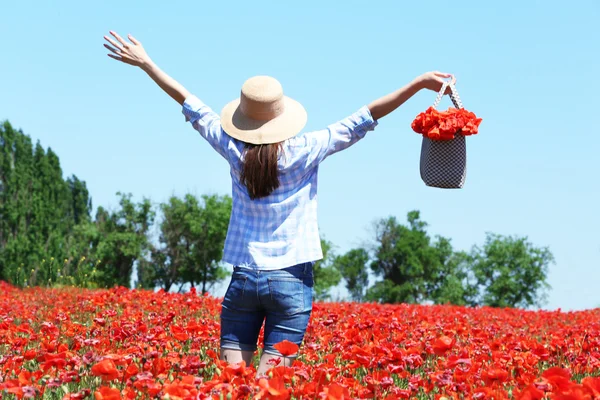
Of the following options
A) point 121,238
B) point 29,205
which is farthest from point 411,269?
point 29,205

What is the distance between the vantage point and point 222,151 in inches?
201

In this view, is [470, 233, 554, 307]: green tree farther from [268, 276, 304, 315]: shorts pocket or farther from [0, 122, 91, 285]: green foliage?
[268, 276, 304, 315]: shorts pocket

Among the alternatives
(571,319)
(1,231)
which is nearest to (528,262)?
(1,231)

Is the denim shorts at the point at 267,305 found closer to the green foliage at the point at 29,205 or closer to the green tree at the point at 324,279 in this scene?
the green foliage at the point at 29,205

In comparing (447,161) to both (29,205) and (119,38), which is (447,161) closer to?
(119,38)

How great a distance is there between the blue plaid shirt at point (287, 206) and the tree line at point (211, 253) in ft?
144

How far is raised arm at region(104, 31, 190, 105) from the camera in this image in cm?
550

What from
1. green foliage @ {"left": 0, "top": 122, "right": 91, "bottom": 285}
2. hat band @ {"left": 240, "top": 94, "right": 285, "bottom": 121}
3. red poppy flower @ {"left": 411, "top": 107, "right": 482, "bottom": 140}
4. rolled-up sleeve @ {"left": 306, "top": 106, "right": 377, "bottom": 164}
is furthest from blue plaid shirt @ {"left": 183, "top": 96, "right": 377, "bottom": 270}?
green foliage @ {"left": 0, "top": 122, "right": 91, "bottom": 285}

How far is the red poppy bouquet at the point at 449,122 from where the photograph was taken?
542 cm

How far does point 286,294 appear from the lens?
4770 mm

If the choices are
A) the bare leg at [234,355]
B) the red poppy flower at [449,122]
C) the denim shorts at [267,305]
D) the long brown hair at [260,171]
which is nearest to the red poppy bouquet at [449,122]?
the red poppy flower at [449,122]

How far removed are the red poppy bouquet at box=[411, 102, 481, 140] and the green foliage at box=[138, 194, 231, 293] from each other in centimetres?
5073

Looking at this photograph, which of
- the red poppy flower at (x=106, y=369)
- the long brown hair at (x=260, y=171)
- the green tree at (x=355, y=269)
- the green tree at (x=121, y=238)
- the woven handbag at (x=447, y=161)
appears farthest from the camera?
the green tree at (x=355, y=269)

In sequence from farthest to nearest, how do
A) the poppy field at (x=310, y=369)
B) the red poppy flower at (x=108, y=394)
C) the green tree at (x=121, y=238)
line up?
the green tree at (x=121, y=238)
the poppy field at (x=310, y=369)
the red poppy flower at (x=108, y=394)
